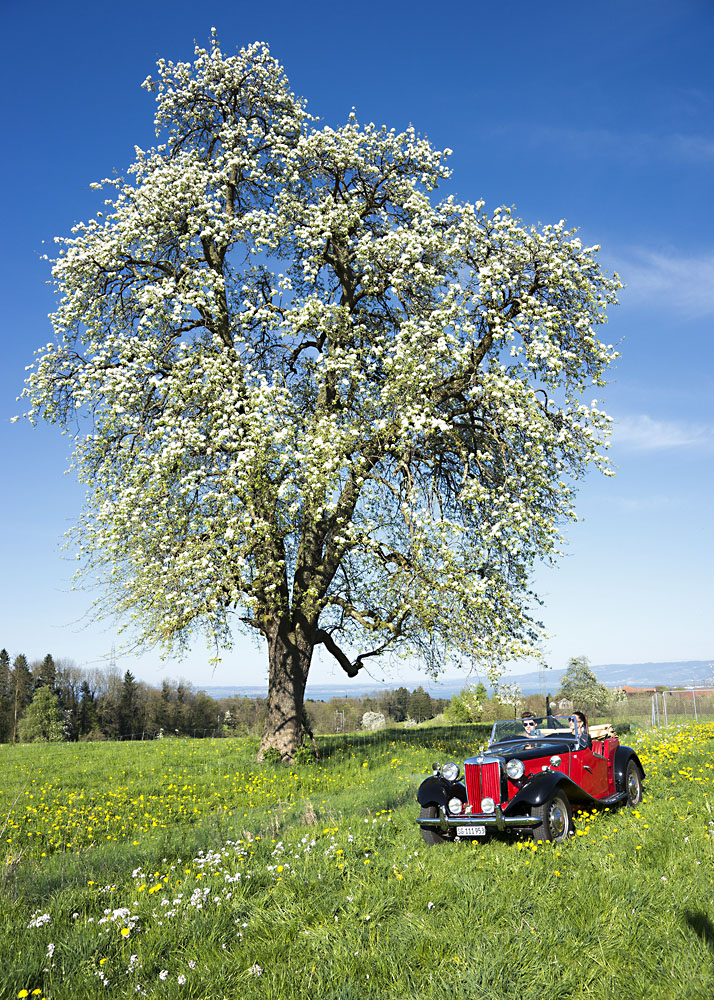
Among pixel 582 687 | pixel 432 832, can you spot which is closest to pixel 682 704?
pixel 582 687

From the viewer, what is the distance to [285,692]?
1656 cm

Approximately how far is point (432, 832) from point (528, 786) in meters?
1.38

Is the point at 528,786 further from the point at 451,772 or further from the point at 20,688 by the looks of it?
the point at 20,688

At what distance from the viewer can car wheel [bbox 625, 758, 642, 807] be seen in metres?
10.2

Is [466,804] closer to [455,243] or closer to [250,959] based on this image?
[250,959]

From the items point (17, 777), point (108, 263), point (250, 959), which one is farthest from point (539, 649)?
point (108, 263)

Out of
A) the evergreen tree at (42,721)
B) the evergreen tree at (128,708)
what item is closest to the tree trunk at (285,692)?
the evergreen tree at (42,721)

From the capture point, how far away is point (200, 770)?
52.5ft

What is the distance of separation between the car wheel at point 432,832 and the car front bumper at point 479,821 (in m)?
0.03

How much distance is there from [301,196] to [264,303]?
350 cm

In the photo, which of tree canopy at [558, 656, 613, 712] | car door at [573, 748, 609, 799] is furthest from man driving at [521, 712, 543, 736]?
tree canopy at [558, 656, 613, 712]

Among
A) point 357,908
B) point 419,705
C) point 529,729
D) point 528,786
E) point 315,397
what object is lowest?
point 419,705

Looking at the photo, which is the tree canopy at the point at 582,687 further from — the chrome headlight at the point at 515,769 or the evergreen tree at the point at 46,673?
the evergreen tree at the point at 46,673

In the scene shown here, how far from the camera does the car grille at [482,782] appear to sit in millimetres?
8852
